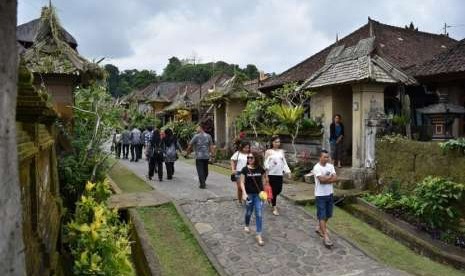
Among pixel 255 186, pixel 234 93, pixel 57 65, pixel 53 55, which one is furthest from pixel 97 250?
pixel 234 93

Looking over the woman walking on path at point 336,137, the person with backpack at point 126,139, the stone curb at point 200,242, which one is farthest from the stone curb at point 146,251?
the person with backpack at point 126,139

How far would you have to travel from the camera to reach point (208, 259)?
747 centimetres

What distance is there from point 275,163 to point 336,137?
4512mm

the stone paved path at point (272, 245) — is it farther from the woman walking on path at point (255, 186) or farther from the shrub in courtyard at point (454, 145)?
the shrub in courtyard at point (454, 145)

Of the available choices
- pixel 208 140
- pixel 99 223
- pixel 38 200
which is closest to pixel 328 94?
pixel 208 140

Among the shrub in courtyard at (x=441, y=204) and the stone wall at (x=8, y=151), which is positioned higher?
the stone wall at (x=8, y=151)

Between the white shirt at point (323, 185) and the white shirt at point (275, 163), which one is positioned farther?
the white shirt at point (275, 163)

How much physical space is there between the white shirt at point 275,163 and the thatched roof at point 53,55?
4.94 metres

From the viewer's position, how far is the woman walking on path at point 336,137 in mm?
13352

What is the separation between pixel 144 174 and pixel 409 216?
9.42m

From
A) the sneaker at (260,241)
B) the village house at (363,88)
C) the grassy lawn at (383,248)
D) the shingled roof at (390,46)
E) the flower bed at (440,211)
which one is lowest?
the grassy lawn at (383,248)

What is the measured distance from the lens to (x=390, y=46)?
746 inches

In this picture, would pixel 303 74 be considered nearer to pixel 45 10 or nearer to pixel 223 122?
pixel 223 122

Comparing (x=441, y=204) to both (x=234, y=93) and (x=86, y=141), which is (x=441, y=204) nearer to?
(x=86, y=141)
